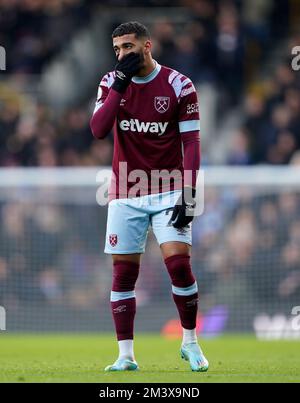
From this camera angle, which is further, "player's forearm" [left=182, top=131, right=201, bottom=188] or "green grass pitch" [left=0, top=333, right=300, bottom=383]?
"player's forearm" [left=182, top=131, right=201, bottom=188]

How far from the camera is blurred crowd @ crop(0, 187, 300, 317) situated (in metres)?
13.7

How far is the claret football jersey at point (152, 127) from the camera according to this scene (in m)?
8.00

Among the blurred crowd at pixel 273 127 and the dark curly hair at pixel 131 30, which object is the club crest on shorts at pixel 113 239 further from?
the blurred crowd at pixel 273 127

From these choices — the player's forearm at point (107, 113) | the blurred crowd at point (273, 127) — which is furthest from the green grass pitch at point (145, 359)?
the blurred crowd at point (273, 127)

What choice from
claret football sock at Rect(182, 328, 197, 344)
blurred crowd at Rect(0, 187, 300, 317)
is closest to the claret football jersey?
claret football sock at Rect(182, 328, 197, 344)

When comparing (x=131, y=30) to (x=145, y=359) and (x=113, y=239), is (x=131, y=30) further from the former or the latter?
(x=145, y=359)

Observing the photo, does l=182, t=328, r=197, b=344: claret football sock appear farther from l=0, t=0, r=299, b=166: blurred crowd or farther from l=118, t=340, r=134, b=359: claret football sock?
l=0, t=0, r=299, b=166: blurred crowd

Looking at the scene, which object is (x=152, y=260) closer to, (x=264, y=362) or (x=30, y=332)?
(x=30, y=332)

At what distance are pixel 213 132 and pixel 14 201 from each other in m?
4.00

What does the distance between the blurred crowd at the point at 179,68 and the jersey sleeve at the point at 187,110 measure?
725 cm

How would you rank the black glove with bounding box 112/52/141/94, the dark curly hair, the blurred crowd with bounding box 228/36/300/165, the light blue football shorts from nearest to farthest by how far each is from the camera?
the black glove with bounding box 112/52/141/94, the dark curly hair, the light blue football shorts, the blurred crowd with bounding box 228/36/300/165

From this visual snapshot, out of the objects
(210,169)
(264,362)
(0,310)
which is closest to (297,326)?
(210,169)

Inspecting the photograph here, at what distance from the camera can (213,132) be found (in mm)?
17312

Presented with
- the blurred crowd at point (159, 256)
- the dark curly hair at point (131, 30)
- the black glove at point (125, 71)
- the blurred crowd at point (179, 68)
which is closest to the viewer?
the black glove at point (125, 71)
